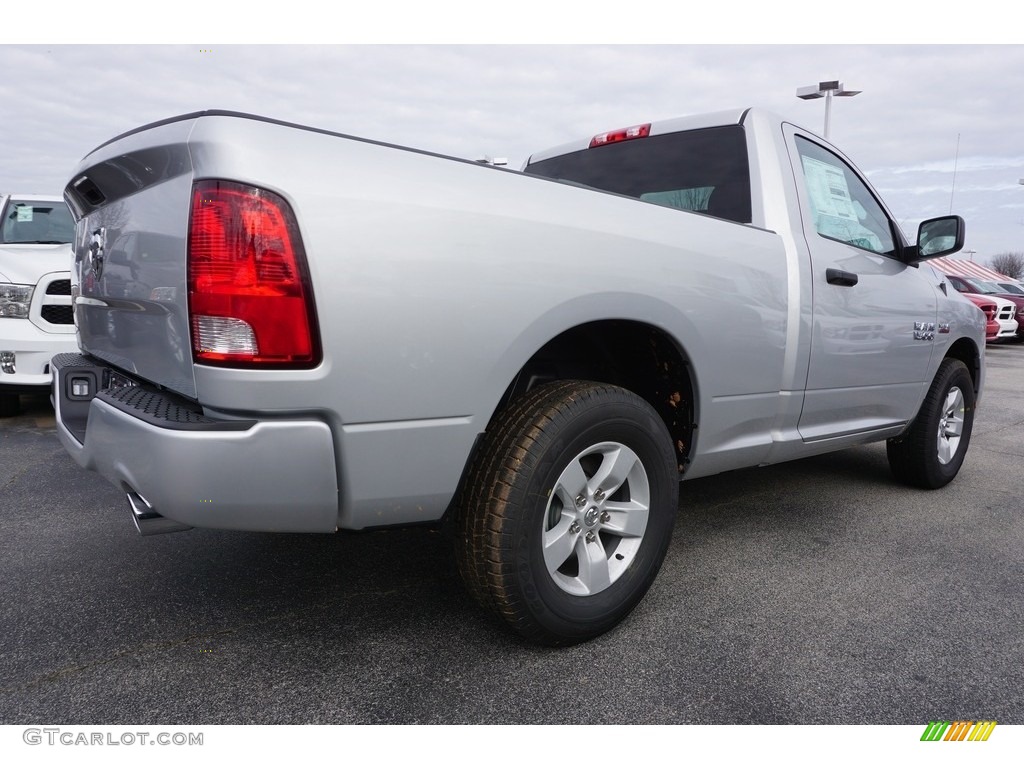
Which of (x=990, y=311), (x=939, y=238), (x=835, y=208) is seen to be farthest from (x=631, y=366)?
(x=990, y=311)

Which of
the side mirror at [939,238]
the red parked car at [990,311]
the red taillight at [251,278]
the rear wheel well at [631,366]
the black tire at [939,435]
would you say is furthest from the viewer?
the red parked car at [990,311]

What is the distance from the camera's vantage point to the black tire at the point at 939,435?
381 cm

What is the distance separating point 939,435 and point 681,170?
7.00 feet

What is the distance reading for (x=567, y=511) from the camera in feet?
6.82

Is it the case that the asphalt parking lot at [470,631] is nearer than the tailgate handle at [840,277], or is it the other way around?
the asphalt parking lot at [470,631]

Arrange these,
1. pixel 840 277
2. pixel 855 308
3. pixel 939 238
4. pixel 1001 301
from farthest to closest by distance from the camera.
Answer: pixel 1001 301 < pixel 939 238 < pixel 855 308 < pixel 840 277

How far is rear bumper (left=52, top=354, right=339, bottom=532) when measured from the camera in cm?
159

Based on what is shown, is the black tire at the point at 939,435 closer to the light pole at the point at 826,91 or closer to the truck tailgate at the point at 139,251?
the truck tailgate at the point at 139,251

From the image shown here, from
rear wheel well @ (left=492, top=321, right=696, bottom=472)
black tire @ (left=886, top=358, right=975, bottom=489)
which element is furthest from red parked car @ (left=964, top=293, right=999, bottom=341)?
rear wheel well @ (left=492, top=321, right=696, bottom=472)

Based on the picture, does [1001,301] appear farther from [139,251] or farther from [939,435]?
[139,251]

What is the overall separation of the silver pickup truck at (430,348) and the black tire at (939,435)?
1358 mm

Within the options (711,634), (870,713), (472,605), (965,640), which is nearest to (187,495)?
(472,605)

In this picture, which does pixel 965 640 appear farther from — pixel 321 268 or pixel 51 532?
pixel 51 532

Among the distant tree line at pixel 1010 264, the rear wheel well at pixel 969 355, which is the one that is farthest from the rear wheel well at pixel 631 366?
the distant tree line at pixel 1010 264
